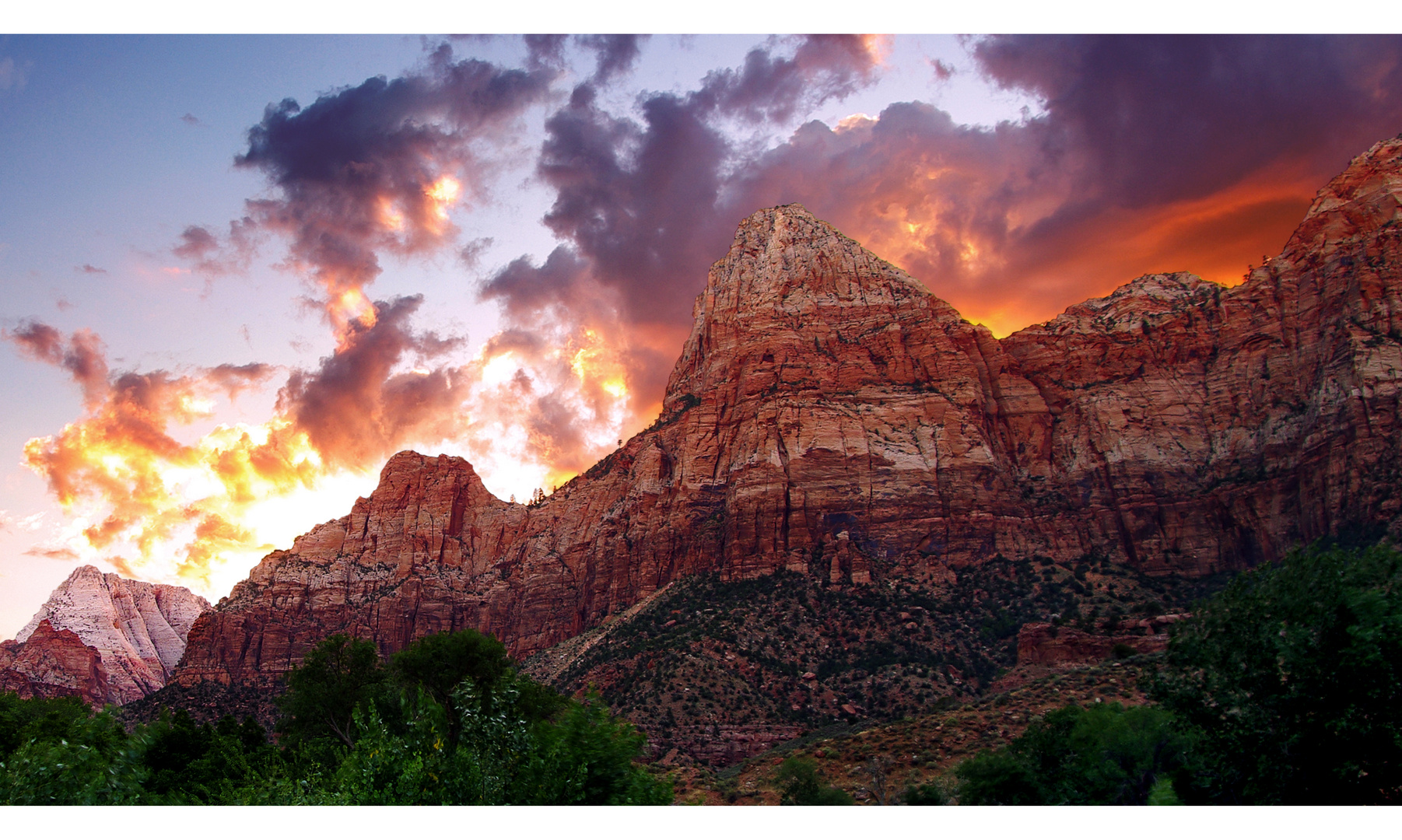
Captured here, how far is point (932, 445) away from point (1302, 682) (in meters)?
71.1

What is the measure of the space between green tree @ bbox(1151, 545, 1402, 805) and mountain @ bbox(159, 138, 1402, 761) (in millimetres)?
39817

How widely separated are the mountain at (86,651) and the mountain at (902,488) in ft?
152

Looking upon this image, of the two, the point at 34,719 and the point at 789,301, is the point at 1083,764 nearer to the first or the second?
the point at 34,719

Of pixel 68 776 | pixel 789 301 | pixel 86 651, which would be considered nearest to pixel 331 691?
pixel 68 776

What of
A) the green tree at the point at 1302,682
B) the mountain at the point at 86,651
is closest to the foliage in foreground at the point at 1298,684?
the green tree at the point at 1302,682

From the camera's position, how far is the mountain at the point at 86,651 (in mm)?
141000

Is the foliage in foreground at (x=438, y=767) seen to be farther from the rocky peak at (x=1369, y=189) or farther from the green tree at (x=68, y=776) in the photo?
the rocky peak at (x=1369, y=189)

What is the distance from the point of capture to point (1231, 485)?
253 ft

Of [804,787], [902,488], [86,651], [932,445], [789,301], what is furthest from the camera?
[86,651]

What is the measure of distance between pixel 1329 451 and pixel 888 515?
38.3 metres

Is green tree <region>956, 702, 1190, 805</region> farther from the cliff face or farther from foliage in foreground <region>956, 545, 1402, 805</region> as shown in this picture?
the cliff face

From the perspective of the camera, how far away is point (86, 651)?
499 feet

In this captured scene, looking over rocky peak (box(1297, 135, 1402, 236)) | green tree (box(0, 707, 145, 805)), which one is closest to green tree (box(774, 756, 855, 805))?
green tree (box(0, 707, 145, 805))

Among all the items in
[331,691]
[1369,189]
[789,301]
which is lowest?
[331,691]
